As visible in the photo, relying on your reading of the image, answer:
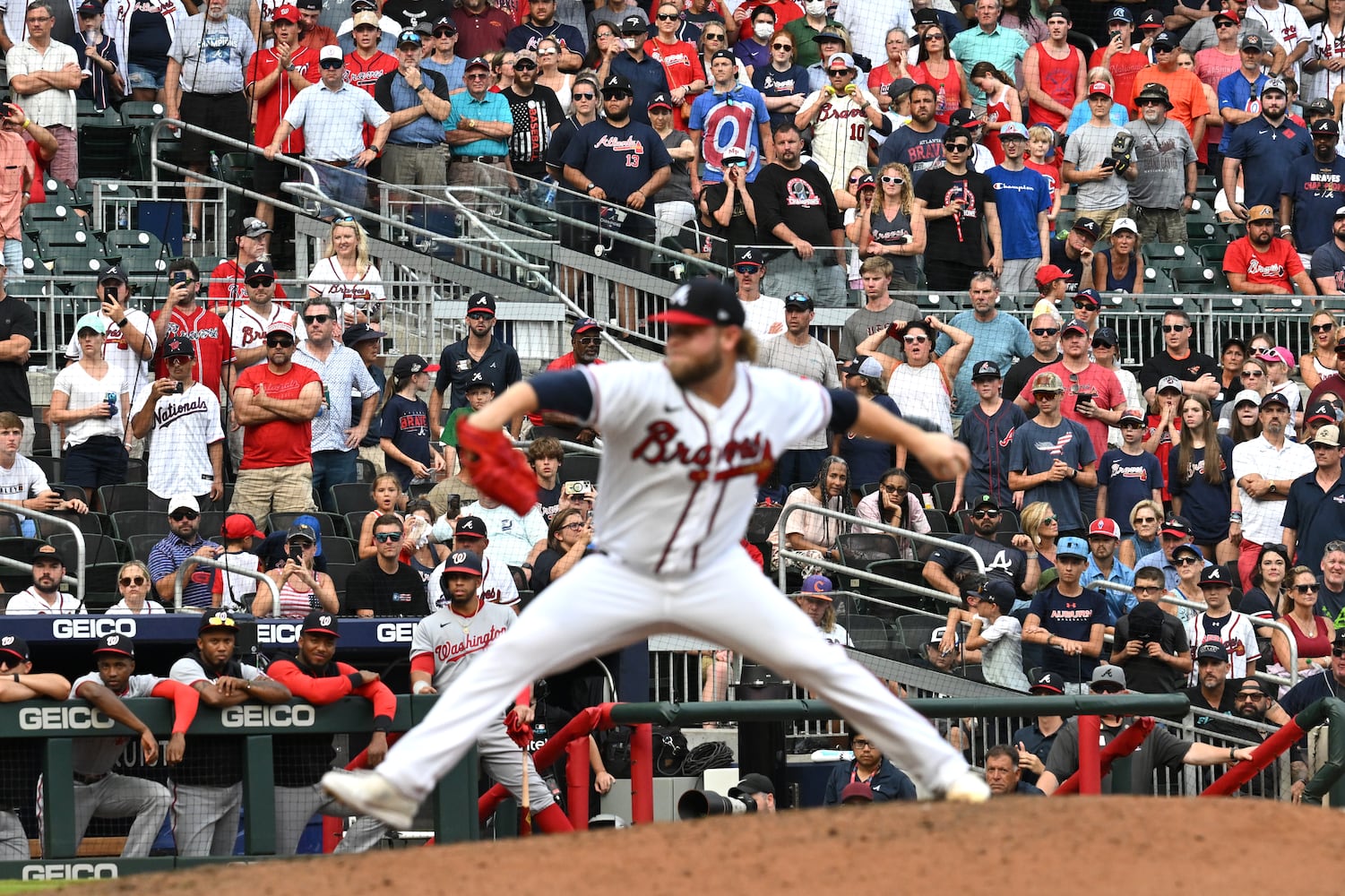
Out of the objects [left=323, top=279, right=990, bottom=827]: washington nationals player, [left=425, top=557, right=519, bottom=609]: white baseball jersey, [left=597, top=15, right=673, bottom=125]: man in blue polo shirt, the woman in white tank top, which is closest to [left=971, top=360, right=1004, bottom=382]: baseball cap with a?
the woman in white tank top

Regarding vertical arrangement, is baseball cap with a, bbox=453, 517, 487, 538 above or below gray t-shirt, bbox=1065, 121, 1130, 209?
below

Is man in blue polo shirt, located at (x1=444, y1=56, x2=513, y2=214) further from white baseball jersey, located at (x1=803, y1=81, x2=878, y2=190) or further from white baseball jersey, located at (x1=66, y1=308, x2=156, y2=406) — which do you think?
white baseball jersey, located at (x1=66, y1=308, x2=156, y2=406)

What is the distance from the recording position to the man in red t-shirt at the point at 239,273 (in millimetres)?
14281

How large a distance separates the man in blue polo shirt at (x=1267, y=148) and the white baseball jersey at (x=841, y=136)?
366 centimetres

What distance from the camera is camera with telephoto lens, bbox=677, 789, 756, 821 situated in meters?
9.18

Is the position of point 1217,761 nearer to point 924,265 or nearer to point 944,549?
point 944,549

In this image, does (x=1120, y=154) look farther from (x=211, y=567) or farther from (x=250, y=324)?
(x=211, y=567)

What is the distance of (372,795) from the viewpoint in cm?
649

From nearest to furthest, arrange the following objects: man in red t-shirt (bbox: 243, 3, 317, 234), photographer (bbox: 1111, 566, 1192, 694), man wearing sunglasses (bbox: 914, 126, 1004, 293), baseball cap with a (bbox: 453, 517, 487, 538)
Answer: baseball cap with a (bbox: 453, 517, 487, 538) < photographer (bbox: 1111, 566, 1192, 694) < man wearing sunglasses (bbox: 914, 126, 1004, 293) < man in red t-shirt (bbox: 243, 3, 317, 234)

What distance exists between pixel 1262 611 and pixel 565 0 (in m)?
8.95

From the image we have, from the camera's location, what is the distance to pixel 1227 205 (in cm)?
1864

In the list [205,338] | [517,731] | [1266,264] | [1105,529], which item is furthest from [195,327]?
[1266,264]

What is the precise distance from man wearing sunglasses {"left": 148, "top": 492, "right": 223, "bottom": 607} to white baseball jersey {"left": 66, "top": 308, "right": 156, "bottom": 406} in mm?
1740

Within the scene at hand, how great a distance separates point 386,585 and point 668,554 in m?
5.44
